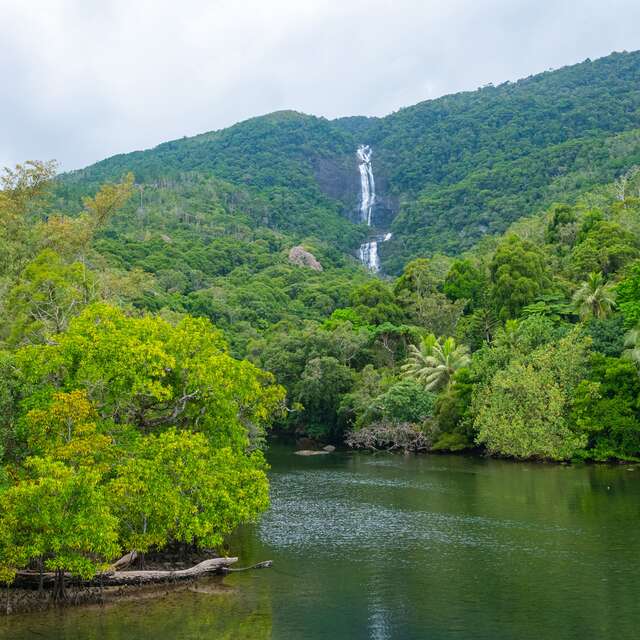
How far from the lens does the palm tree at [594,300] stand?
55969 mm

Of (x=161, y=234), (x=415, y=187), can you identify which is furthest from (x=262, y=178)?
(x=161, y=234)

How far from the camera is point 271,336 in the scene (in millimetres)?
78375

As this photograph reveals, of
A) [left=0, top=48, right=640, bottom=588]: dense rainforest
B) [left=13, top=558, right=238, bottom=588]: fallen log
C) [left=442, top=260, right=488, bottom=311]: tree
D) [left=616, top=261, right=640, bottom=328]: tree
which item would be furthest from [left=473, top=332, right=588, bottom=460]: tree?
[left=13, top=558, right=238, bottom=588]: fallen log

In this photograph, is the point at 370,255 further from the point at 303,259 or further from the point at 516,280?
the point at 516,280

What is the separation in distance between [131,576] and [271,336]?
55715 mm

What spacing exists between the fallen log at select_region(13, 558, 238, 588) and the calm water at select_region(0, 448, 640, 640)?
569 millimetres

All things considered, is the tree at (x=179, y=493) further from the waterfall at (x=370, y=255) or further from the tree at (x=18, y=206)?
the waterfall at (x=370, y=255)

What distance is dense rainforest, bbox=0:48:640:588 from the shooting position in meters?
23.8

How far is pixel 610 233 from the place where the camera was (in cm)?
7194

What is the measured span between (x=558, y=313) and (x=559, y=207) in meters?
29.4

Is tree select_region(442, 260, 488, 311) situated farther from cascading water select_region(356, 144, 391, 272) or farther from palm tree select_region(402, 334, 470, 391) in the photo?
cascading water select_region(356, 144, 391, 272)

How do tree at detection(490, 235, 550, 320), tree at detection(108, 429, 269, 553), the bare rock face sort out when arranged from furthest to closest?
the bare rock face
tree at detection(490, 235, 550, 320)
tree at detection(108, 429, 269, 553)

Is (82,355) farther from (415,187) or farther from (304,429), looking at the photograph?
(415,187)

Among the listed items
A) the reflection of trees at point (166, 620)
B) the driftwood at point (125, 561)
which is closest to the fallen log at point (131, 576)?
the driftwood at point (125, 561)
